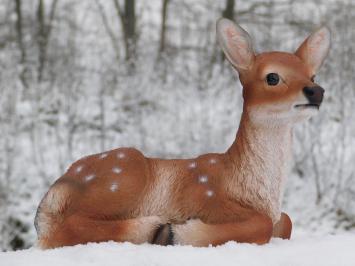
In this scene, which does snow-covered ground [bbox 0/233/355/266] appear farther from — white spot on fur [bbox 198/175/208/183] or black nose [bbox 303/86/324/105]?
black nose [bbox 303/86/324/105]

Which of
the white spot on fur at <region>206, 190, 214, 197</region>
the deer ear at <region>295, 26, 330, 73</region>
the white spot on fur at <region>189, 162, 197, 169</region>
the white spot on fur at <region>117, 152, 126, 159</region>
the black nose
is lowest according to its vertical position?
the white spot on fur at <region>206, 190, 214, 197</region>

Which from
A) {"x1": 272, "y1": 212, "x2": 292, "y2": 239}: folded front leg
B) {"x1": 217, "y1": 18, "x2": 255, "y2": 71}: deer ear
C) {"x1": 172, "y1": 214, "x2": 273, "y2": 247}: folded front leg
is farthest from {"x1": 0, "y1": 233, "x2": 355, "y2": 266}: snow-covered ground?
{"x1": 217, "y1": 18, "x2": 255, "y2": 71}: deer ear

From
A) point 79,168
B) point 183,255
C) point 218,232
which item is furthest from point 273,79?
point 79,168

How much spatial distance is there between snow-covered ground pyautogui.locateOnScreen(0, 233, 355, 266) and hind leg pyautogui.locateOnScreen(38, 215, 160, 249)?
5cm

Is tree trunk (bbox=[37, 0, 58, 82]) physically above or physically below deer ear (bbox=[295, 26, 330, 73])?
A: above

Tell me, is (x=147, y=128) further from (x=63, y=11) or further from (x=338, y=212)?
(x=63, y=11)

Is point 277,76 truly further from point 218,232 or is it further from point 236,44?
point 218,232

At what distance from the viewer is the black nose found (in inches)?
70.0

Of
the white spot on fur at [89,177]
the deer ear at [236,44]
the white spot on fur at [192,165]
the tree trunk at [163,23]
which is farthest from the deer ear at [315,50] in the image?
the tree trunk at [163,23]

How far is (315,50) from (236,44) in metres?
0.28

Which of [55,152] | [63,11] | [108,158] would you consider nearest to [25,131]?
[55,152]

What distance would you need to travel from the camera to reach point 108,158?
2.02 meters

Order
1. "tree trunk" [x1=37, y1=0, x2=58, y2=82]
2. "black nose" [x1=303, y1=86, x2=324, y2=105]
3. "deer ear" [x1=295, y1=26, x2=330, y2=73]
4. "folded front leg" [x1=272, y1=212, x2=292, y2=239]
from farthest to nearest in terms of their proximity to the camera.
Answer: "tree trunk" [x1=37, y1=0, x2=58, y2=82], "folded front leg" [x1=272, y1=212, x2=292, y2=239], "deer ear" [x1=295, y1=26, x2=330, y2=73], "black nose" [x1=303, y1=86, x2=324, y2=105]

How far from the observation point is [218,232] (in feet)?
6.04
